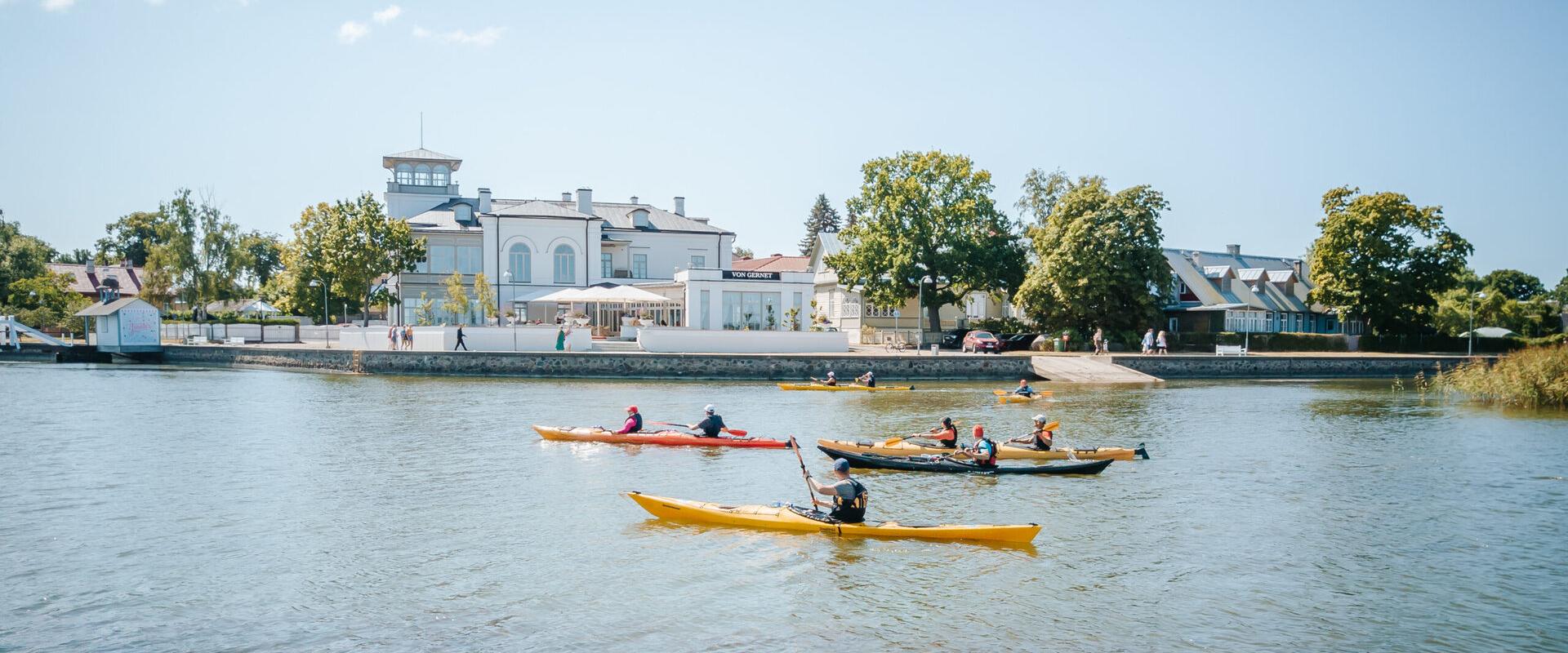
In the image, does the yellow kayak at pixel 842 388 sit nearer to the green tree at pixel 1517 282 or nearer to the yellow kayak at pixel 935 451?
the yellow kayak at pixel 935 451

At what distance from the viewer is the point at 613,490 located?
19500 millimetres

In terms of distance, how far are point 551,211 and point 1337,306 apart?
46278 millimetres

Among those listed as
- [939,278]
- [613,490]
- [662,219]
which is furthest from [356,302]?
[613,490]

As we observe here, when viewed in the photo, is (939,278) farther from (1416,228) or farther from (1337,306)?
(1416,228)

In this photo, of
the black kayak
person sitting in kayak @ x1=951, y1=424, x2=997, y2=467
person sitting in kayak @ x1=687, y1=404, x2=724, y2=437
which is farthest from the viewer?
person sitting in kayak @ x1=687, y1=404, x2=724, y2=437

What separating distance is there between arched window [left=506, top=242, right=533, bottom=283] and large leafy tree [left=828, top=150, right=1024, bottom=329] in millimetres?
19185

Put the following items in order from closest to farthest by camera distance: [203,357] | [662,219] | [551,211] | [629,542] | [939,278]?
1. [629,542]
2. [203,357]
3. [939,278]
4. [551,211]
5. [662,219]

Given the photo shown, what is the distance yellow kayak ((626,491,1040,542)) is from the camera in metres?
15.5

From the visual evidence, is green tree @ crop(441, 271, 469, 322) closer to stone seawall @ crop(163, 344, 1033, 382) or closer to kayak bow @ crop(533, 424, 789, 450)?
stone seawall @ crop(163, 344, 1033, 382)

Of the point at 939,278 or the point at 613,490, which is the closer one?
the point at 613,490

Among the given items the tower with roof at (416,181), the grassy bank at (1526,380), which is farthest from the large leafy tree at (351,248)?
the grassy bank at (1526,380)

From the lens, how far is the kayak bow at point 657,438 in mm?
24203

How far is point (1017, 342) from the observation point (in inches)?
2156

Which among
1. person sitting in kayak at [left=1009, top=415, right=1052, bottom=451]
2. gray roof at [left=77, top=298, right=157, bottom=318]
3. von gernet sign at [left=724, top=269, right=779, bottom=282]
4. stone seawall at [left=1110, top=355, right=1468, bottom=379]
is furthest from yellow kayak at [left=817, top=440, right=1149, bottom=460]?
gray roof at [left=77, top=298, right=157, bottom=318]
